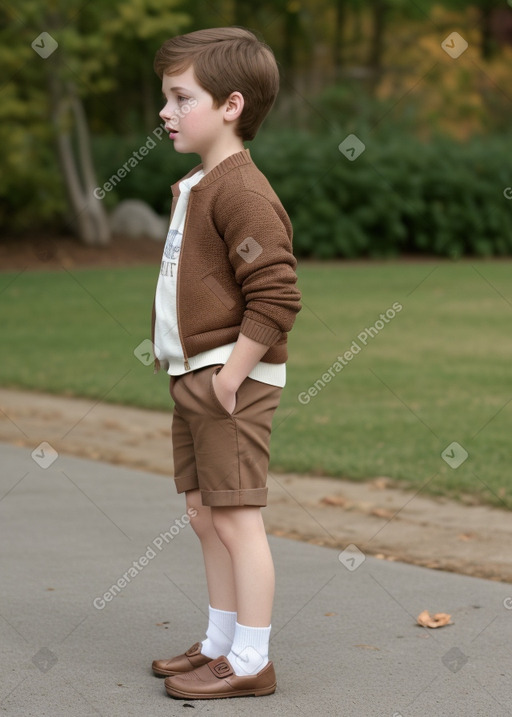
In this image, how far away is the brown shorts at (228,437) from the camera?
314 centimetres

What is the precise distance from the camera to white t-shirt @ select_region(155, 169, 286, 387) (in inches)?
125

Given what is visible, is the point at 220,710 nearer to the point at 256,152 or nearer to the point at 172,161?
the point at 256,152

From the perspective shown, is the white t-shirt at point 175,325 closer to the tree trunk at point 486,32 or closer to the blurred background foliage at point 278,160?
the blurred background foliage at point 278,160

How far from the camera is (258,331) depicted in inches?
120

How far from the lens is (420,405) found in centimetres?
847
